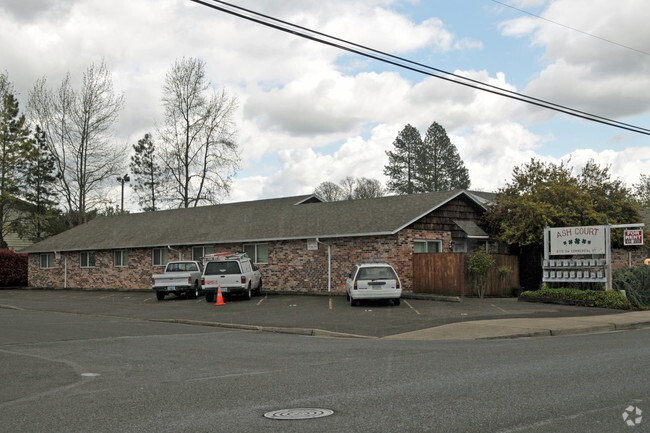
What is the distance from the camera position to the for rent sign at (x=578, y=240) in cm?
2248

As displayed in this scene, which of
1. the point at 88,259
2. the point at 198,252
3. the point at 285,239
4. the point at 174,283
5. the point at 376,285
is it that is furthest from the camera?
the point at 88,259

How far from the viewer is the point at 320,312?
68.6ft

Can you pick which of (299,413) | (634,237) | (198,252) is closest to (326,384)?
(299,413)

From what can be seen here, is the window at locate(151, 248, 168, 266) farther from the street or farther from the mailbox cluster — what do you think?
the street

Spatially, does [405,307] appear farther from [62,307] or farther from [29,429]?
[29,429]

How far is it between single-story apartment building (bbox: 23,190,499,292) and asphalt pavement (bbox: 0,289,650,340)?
7.15 feet

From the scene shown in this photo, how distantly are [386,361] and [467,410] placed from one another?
3.91 metres

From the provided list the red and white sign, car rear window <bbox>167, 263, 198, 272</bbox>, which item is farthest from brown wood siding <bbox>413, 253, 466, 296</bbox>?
car rear window <bbox>167, 263, 198, 272</bbox>

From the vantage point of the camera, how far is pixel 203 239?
33.7 meters

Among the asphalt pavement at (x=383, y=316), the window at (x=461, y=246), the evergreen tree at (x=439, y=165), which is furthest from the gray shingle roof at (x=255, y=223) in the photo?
the evergreen tree at (x=439, y=165)

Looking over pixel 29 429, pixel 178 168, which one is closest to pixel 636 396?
pixel 29 429

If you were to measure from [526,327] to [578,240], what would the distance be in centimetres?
852

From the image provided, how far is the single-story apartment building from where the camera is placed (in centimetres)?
2741

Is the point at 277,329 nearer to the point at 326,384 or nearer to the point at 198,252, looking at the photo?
the point at 326,384
